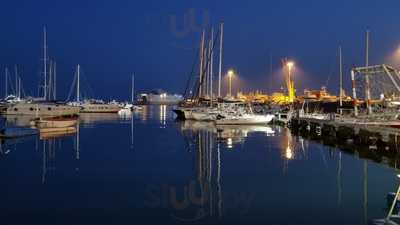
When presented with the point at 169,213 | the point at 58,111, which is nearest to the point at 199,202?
the point at 169,213

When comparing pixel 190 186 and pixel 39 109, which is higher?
pixel 39 109

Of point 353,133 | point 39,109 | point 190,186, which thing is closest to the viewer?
point 190,186

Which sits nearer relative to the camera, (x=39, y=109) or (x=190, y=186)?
(x=190, y=186)

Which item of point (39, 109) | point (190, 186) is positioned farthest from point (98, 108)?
point (190, 186)

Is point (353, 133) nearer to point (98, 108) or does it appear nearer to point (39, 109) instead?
point (39, 109)

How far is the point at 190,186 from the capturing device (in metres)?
21.3

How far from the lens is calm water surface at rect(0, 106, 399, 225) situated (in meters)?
16.1

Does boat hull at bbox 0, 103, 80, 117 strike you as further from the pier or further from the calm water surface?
the calm water surface

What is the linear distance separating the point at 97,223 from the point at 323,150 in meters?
24.7

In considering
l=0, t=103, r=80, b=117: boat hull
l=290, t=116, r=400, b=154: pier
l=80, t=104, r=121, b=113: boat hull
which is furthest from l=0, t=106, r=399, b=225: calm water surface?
l=80, t=104, r=121, b=113: boat hull

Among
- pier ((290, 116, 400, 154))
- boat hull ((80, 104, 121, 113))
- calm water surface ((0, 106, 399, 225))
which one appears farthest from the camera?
boat hull ((80, 104, 121, 113))

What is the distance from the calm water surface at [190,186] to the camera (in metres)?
16.1

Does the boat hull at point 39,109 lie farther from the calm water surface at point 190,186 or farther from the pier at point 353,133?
the calm water surface at point 190,186

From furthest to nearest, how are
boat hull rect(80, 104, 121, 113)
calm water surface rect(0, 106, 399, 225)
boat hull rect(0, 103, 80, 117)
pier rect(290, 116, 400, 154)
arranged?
boat hull rect(80, 104, 121, 113) → boat hull rect(0, 103, 80, 117) → pier rect(290, 116, 400, 154) → calm water surface rect(0, 106, 399, 225)
